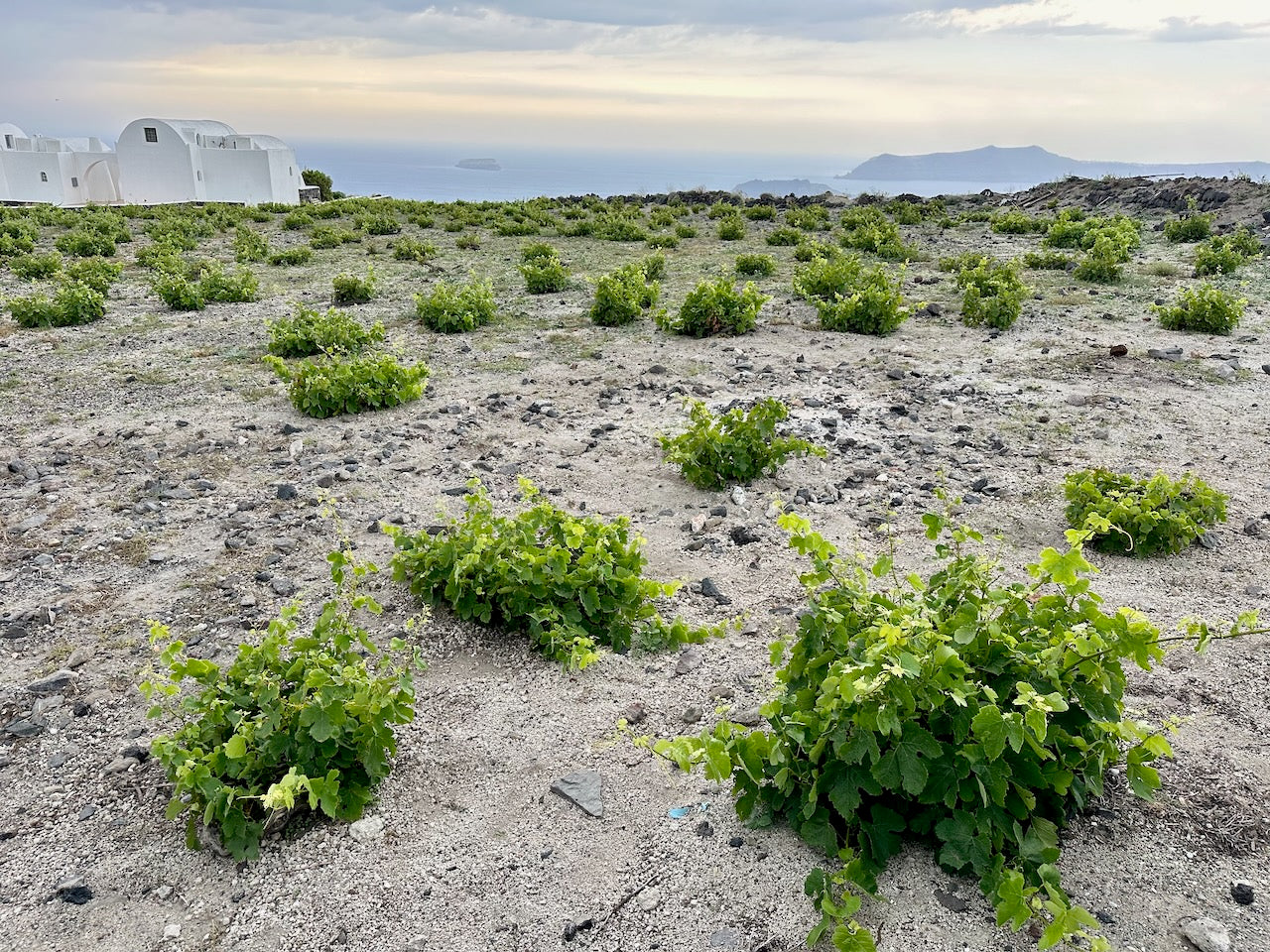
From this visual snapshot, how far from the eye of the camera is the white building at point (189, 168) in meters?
49.9

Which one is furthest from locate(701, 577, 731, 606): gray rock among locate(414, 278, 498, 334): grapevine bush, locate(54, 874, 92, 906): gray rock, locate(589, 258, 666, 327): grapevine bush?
locate(414, 278, 498, 334): grapevine bush

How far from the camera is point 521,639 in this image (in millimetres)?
4582

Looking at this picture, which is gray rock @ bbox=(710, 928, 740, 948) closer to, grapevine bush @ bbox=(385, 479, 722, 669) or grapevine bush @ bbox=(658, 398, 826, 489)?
grapevine bush @ bbox=(385, 479, 722, 669)

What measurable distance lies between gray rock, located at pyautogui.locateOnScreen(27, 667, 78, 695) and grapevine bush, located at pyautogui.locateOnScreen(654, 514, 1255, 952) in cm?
317

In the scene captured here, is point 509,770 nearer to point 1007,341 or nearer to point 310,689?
point 310,689

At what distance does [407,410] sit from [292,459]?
4.86ft

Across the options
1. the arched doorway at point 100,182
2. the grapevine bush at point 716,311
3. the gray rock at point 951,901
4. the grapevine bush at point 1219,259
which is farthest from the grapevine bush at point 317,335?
the arched doorway at point 100,182

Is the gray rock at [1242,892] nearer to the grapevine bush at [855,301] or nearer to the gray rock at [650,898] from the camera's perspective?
the gray rock at [650,898]

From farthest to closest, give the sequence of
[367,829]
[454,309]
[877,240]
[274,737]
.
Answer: [877,240], [454,309], [367,829], [274,737]

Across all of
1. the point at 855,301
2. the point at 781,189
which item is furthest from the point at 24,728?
the point at 781,189

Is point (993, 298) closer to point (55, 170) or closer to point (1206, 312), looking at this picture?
point (1206, 312)

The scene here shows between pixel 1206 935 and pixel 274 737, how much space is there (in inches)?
125

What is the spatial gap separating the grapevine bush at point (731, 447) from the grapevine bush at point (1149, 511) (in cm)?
180

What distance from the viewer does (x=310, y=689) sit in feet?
10.8
